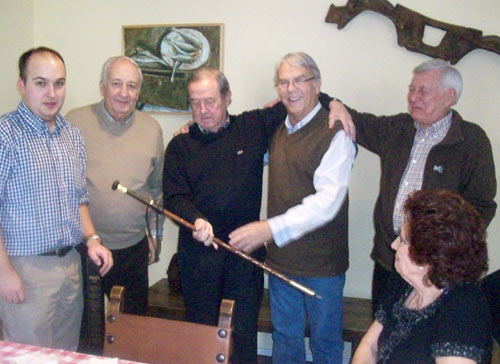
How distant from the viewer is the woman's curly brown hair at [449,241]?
113 centimetres

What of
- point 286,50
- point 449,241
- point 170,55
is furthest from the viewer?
point 170,55

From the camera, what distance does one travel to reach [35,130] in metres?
1.58

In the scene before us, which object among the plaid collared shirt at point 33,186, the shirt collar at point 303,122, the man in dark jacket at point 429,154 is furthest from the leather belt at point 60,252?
the man in dark jacket at point 429,154

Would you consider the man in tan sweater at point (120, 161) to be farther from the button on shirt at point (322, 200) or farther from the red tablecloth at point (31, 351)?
the red tablecloth at point (31, 351)

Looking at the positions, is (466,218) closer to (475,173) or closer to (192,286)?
(475,173)

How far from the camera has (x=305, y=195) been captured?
67.9 inches

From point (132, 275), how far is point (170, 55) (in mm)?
1313

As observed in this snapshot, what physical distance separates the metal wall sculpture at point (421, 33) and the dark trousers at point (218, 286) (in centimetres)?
142

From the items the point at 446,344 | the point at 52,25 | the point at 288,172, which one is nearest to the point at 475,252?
the point at 446,344

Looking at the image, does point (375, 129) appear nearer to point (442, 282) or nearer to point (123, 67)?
point (442, 282)

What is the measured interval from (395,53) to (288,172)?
106cm

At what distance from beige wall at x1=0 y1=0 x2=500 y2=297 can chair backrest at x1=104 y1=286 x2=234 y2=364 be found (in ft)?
5.00

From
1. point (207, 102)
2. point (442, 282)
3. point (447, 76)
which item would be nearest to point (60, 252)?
point (207, 102)

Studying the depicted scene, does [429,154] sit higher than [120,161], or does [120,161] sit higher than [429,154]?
[429,154]
